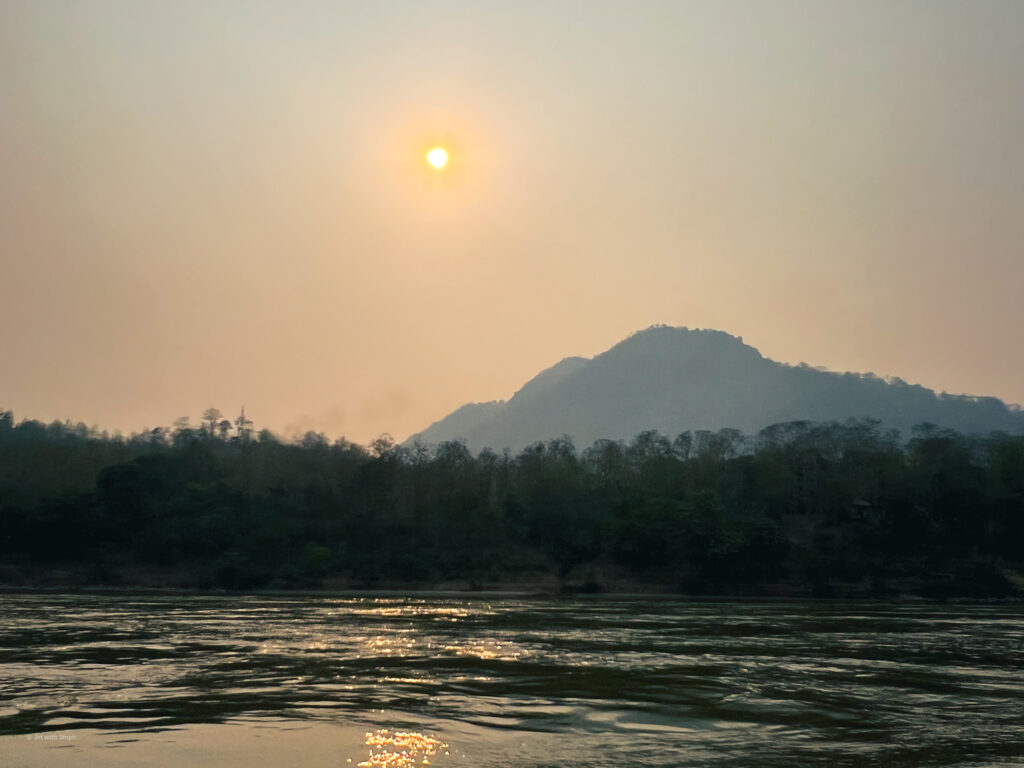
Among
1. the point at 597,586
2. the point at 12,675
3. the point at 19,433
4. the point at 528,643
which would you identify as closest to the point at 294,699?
the point at 12,675

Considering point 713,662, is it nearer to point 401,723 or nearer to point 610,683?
point 610,683

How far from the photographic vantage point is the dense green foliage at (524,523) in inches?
3841

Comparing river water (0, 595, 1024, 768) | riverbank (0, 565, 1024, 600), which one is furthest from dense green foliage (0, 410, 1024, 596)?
river water (0, 595, 1024, 768)

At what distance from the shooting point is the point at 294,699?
2536cm

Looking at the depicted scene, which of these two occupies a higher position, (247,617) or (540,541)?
(540,541)

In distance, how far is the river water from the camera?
1958 cm

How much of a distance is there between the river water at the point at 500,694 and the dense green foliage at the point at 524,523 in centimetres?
4651

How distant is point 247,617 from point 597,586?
4871 centimetres

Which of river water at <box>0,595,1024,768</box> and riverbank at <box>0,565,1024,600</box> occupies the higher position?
riverbank at <box>0,565,1024,600</box>

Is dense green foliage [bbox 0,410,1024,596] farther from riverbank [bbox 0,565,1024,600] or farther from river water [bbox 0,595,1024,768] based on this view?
river water [bbox 0,595,1024,768]

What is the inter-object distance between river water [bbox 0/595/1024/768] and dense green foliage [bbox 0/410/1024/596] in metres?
46.5

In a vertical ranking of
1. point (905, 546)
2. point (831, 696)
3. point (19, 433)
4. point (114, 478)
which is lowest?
point (831, 696)

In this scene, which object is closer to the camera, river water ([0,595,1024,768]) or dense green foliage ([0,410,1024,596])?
river water ([0,595,1024,768])

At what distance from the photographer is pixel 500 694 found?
27.0 metres
